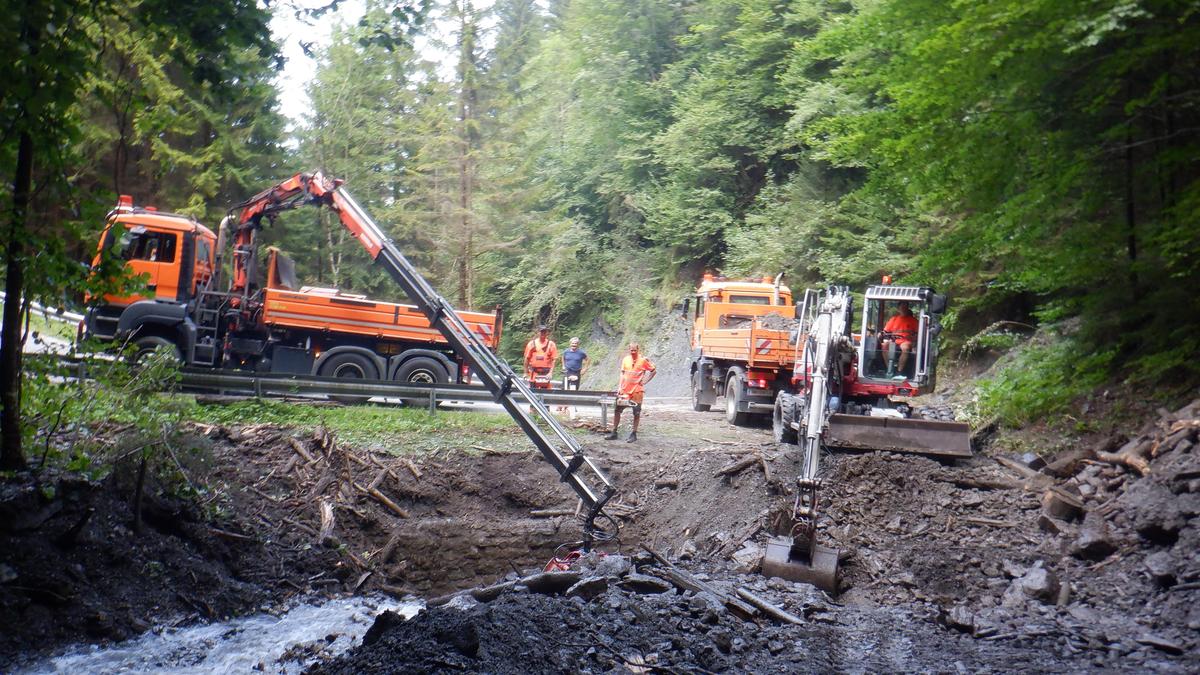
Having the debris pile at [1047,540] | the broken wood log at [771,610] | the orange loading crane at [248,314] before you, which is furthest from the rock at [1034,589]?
the orange loading crane at [248,314]

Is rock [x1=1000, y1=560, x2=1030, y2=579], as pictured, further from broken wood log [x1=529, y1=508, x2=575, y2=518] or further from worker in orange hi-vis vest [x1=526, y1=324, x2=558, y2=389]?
worker in orange hi-vis vest [x1=526, y1=324, x2=558, y2=389]

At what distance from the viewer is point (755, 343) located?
15922mm

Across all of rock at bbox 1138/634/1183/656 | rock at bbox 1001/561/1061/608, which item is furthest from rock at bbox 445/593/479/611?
rock at bbox 1138/634/1183/656

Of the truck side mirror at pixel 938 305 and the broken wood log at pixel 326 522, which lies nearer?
the broken wood log at pixel 326 522

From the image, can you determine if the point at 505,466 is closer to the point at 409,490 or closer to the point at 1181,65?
the point at 409,490

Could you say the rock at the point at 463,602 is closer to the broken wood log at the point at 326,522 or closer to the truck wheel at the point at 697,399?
the broken wood log at the point at 326,522

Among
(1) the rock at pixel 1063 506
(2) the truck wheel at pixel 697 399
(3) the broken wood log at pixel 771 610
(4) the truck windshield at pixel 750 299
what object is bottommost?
(3) the broken wood log at pixel 771 610

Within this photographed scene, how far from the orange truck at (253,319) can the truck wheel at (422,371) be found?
0.06 ft

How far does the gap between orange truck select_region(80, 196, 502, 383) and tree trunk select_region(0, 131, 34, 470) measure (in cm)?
788

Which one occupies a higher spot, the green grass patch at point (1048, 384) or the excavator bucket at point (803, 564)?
the green grass patch at point (1048, 384)

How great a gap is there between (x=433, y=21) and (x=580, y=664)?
22.9 meters

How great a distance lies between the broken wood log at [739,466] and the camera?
11688mm

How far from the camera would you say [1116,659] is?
625cm

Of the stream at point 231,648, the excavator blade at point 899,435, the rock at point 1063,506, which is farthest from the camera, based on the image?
the excavator blade at point 899,435
